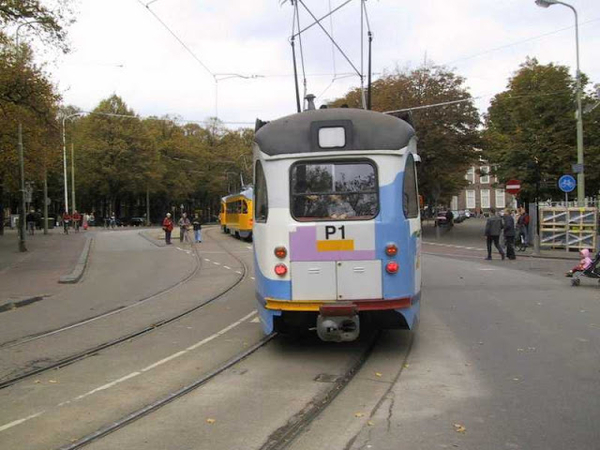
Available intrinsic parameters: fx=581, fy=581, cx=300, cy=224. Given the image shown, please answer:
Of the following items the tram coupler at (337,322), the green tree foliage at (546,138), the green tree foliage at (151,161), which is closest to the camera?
the tram coupler at (337,322)

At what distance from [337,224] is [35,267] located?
15854 millimetres

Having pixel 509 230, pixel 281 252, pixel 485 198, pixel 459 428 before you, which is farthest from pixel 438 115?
pixel 485 198

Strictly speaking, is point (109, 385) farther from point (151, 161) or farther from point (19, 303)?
point (151, 161)

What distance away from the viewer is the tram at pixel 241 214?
104 ft

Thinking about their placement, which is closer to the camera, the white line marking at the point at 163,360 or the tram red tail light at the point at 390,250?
the white line marking at the point at 163,360

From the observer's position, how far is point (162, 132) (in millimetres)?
72375

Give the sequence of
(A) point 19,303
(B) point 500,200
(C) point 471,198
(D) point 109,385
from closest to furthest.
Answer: (D) point 109,385 → (A) point 19,303 → (B) point 500,200 → (C) point 471,198

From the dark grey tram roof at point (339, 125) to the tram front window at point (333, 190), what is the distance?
0.77 ft

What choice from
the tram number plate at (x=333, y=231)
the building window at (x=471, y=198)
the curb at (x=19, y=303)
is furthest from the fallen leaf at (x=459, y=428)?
the building window at (x=471, y=198)

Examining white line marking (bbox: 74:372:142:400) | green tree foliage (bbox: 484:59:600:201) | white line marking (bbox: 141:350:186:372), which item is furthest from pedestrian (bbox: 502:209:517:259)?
white line marking (bbox: 74:372:142:400)

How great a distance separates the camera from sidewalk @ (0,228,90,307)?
14.4 m

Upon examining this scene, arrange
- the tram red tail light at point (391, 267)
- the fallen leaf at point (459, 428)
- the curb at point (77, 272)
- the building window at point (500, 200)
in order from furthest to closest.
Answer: the building window at point (500, 200)
the curb at point (77, 272)
the tram red tail light at point (391, 267)
the fallen leaf at point (459, 428)

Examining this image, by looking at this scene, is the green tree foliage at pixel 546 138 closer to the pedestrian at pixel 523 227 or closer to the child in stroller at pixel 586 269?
the pedestrian at pixel 523 227

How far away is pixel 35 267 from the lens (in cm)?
1966
